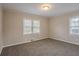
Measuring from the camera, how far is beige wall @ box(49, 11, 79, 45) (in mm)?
4452

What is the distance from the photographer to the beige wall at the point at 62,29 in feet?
14.6

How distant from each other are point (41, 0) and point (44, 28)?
5208mm

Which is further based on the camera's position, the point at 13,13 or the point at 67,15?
the point at 67,15

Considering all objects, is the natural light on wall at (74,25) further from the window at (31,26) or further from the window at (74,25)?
the window at (31,26)

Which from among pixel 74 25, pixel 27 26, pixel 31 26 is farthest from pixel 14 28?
pixel 74 25

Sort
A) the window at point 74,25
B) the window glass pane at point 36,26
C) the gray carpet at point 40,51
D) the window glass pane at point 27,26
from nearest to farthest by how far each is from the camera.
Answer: the gray carpet at point 40,51, the window at point 74,25, the window glass pane at point 27,26, the window glass pane at point 36,26

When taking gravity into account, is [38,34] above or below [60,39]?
above

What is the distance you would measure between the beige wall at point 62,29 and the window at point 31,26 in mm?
1331

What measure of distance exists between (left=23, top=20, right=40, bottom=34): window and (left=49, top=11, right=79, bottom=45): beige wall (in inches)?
52.4

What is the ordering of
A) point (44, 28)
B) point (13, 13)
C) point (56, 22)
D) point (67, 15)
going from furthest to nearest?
point (44, 28), point (56, 22), point (67, 15), point (13, 13)

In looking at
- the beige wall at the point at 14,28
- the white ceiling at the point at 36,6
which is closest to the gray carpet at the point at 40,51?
the beige wall at the point at 14,28

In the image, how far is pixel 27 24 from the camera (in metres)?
4.89

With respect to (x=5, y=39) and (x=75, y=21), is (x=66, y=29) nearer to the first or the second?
(x=75, y=21)

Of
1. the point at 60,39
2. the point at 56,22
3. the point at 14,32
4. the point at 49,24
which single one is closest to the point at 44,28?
the point at 49,24
